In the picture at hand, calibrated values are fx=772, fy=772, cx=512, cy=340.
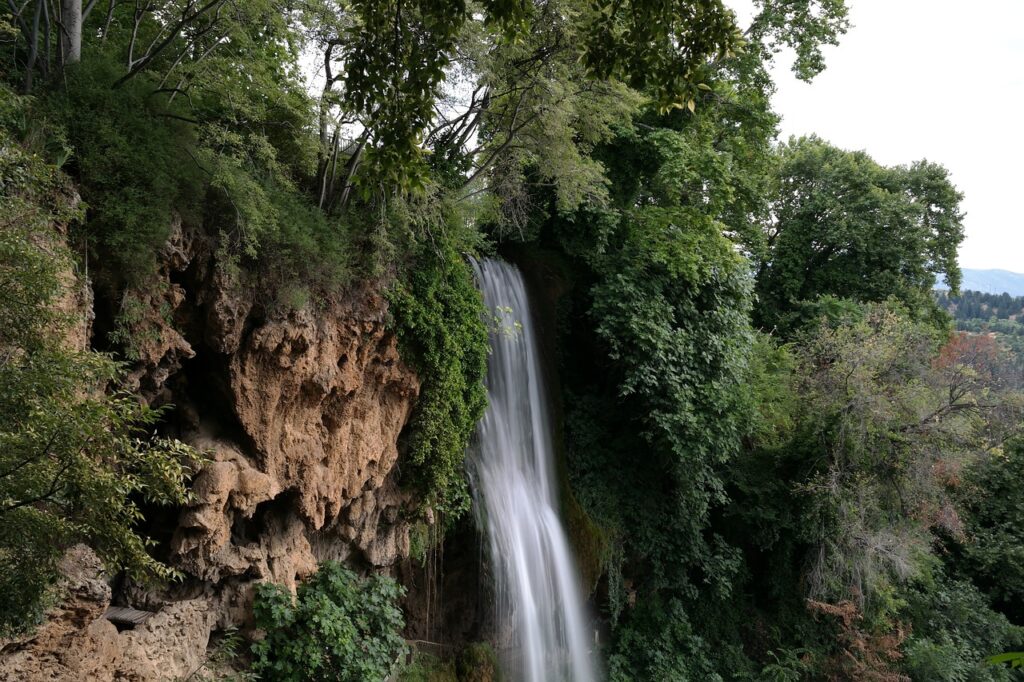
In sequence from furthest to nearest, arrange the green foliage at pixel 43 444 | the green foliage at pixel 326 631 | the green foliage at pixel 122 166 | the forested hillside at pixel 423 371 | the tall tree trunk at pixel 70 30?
the green foliage at pixel 326 631, the tall tree trunk at pixel 70 30, the green foliage at pixel 122 166, the forested hillside at pixel 423 371, the green foliage at pixel 43 444

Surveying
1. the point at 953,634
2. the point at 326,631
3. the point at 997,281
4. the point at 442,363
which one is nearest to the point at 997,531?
the point at 953,634

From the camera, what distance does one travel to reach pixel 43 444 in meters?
4.32

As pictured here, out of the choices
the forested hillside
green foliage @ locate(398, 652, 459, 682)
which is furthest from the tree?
green foliage @ locate(398, 652, 459, 682)

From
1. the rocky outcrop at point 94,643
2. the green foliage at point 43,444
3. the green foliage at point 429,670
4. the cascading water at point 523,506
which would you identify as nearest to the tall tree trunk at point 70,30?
the green foliage at point 43,444

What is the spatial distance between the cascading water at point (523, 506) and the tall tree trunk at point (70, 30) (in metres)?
5.63

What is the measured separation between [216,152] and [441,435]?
435cm

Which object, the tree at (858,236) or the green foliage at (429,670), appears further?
the tree at (858,236)

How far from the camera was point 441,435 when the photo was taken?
9.98m

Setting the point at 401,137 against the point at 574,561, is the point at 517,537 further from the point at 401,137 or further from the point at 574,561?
the point at 401,137

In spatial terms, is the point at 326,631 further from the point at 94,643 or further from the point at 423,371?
the point at 423,371

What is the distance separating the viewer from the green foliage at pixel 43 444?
14.0 feet

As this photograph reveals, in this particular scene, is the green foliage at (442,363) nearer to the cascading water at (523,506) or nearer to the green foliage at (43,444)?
the cascading water at (523,506)

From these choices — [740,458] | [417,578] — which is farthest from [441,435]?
[740,458]

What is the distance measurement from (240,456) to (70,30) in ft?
13.8
